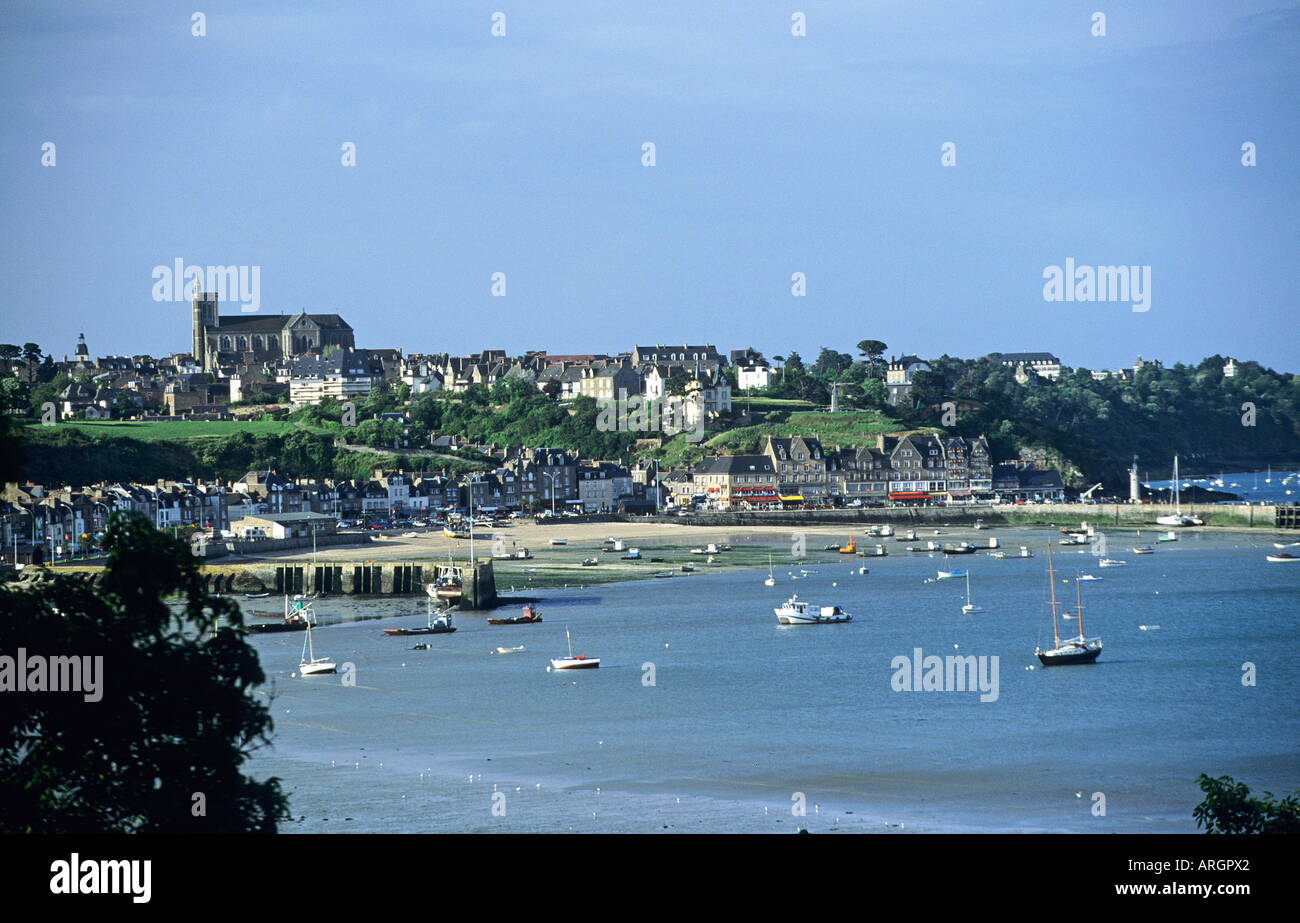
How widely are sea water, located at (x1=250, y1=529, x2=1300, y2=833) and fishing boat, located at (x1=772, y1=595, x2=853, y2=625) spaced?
824 mm

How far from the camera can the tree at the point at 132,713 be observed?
11.5 meters

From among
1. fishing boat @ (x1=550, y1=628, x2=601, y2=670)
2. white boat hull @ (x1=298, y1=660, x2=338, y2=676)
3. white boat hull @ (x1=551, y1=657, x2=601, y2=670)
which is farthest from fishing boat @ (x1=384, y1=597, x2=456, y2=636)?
white boat hull @ (x1=551, y1=657, x2=601, y2=670)

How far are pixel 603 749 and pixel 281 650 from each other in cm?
1574

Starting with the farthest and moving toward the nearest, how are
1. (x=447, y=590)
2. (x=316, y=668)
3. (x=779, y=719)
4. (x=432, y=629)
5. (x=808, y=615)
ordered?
(x=447, y=590), (x=808, y=615), (x=432, y=629), (x=316, y=668), (x=779, y=719)

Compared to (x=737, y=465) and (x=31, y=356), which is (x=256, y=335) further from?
(x=737, y=465)

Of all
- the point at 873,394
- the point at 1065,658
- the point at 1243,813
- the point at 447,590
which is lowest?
the point at 1065,658

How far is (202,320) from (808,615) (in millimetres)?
116294

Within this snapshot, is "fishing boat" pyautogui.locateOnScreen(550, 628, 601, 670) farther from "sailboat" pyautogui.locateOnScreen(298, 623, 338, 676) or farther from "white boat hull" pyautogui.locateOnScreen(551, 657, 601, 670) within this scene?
"sailboat" pyautogui.locateOnScreen(298, 623, 338, 676)

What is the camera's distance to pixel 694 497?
96125mm

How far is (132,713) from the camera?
12.1 meters

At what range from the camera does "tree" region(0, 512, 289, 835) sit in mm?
11539

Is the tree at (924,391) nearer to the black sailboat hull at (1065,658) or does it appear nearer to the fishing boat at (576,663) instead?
the black sailboat hull at (1065,658)

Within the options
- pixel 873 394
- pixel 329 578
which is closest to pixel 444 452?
pixel 873 394
